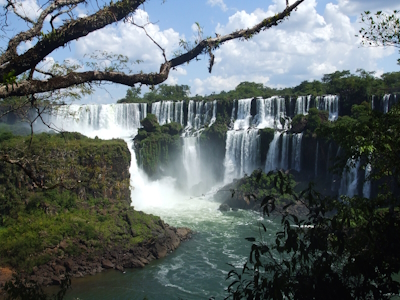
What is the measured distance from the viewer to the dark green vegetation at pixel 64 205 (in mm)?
13922

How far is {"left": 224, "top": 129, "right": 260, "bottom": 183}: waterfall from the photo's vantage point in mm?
26161

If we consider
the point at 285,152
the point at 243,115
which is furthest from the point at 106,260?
the point at 243,115

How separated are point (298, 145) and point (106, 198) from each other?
12634mm

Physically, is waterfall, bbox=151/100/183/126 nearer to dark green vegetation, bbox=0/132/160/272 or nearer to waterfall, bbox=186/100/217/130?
waterfall, bbox=186/100/217/130

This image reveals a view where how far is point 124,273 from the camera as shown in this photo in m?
13.8

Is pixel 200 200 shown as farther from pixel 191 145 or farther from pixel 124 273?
pixel 124 273

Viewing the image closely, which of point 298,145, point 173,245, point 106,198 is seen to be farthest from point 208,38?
point 298,145

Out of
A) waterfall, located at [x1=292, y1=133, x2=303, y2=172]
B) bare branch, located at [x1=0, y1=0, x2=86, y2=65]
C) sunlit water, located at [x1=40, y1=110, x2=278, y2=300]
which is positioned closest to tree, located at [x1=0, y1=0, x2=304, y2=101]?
bare branch, located at [x1=0, y1=0, x2=86, y2=65]

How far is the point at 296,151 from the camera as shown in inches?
965

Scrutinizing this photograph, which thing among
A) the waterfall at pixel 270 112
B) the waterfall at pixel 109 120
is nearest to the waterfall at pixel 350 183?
the waterfall at pixel 270 112

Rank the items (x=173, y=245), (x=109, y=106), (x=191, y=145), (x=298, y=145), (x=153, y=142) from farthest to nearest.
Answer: (x=109, y=106), (x=191, y=145), (x=153, y=142), (x=298, y=145), (x=173, y=245)

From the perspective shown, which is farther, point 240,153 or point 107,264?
point 240,153

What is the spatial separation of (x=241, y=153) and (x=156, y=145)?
6018 millimetres

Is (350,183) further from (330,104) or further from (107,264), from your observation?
(107,264)
